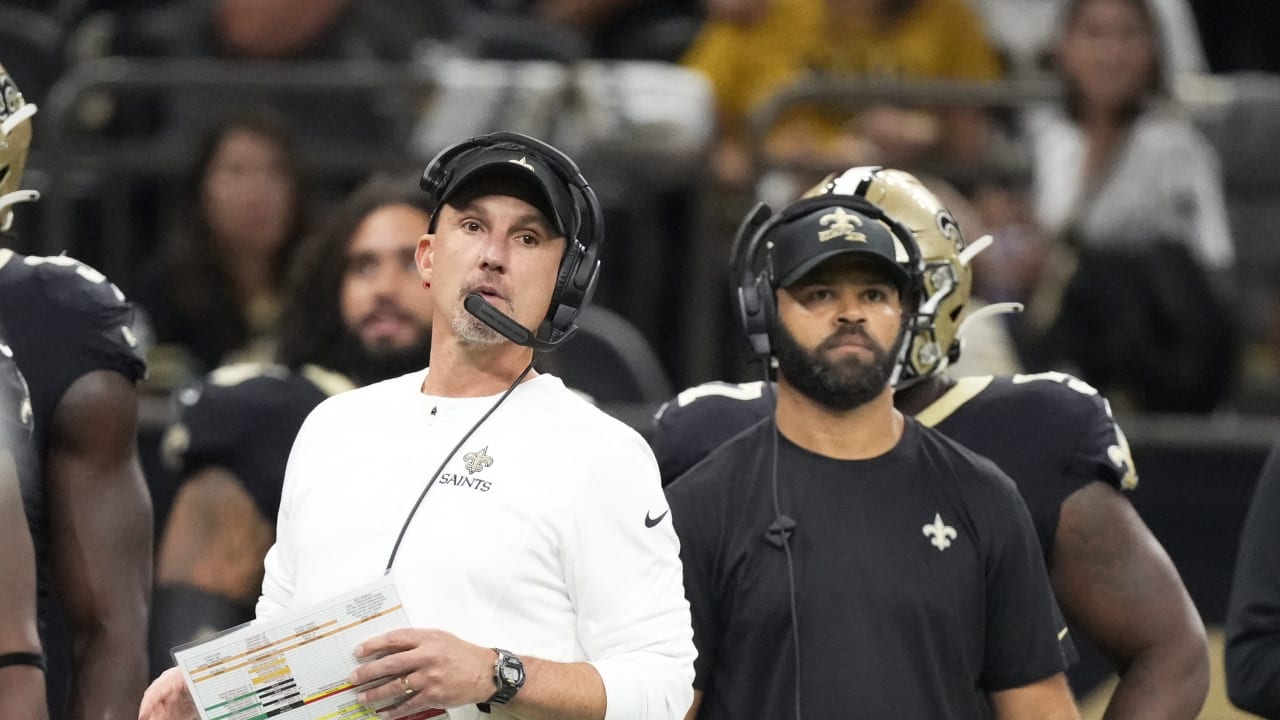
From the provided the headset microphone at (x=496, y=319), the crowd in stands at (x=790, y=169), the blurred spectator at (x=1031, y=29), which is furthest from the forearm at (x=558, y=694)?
the blurred spectator at (x=1031, y=29)

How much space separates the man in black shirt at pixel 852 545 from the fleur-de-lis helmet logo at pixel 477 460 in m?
0.70

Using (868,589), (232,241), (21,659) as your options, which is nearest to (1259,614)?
(868,589)

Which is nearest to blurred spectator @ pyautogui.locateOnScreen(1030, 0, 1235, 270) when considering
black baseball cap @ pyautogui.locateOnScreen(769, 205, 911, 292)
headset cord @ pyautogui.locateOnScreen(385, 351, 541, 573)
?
black baseball cap @ pyautogui.locateOnScreen(769, 205, 911, 292)

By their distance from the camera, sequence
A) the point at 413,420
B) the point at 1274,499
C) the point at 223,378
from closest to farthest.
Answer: the point at 413,420 < the point at 1274,499 < the point at 223,378

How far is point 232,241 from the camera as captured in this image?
24.5 feet

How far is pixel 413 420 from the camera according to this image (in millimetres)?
3490

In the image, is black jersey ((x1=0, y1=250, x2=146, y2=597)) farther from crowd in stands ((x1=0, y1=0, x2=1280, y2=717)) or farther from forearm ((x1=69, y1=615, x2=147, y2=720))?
crowd in stands ((x1=0, y1=0, x2=1280, y2=717))

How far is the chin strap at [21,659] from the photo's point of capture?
3.45 m

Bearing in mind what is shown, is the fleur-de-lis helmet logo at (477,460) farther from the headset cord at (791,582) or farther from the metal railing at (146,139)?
the metal railing at (146,139)

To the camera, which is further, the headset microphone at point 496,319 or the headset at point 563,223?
the headset at point 563,223

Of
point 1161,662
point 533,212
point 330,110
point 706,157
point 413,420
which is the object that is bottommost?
point 1161,662

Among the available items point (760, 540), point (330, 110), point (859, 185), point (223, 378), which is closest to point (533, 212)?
point (760, 540)

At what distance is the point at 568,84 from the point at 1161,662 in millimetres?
3975

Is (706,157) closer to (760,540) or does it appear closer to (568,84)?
(568,84)
